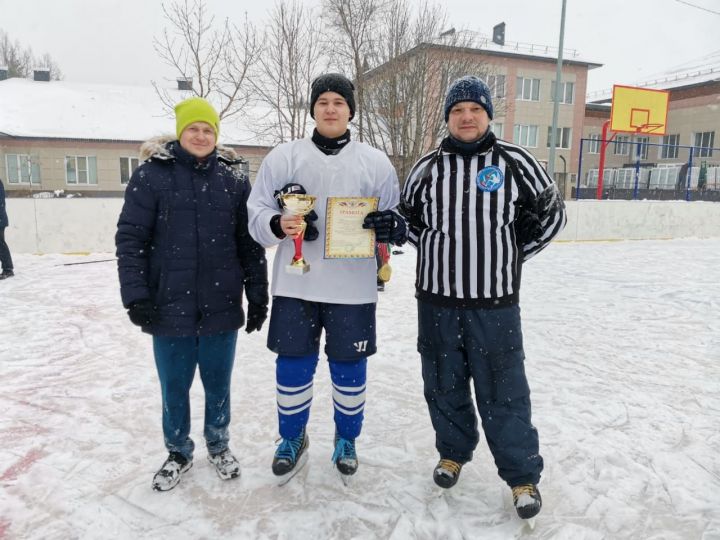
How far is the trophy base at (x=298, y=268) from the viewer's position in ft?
7.41

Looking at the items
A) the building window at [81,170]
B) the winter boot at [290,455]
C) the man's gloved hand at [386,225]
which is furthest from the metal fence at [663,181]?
the building window at [81,170]

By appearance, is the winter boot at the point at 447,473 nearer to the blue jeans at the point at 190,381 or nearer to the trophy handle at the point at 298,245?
the blue jeans at the point at 190,381

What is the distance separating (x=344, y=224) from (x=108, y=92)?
2972cm

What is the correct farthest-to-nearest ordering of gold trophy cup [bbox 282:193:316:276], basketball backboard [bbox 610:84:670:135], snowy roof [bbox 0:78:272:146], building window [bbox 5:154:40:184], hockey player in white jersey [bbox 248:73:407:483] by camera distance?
snowy roof [bbox 0:78:272:146], building window [bbox 5:154:40:184], basketball backboard [bbox 610:84:670:135], hockey player in white jersey [bbox 248:73:407:483], gold trophy cup [bbox 282:193:316:276]

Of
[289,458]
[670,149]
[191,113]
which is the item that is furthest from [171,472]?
[670,149]

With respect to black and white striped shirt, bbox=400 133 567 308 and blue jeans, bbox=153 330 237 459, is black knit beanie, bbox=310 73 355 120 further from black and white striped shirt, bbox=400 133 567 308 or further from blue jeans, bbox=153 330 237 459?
blue jeans, bbox=153 330 237 459

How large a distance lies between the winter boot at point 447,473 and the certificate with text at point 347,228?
106cm

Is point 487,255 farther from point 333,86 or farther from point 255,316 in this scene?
point 255,316

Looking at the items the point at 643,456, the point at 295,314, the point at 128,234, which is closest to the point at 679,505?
the point at 643,456

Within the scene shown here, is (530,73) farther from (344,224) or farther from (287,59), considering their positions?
(344,224)

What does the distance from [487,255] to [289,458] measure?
4.36 ft

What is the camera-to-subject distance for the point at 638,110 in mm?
16844

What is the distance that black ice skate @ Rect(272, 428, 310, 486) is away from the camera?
249 cm

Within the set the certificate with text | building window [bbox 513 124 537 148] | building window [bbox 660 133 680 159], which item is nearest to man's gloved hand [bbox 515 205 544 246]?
the certificate with text
